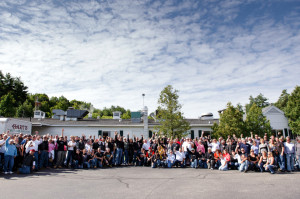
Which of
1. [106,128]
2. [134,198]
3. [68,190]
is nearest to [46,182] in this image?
[68,190]

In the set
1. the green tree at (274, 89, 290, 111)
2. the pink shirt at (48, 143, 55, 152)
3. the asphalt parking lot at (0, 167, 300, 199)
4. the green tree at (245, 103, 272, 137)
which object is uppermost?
the green tree at (274, 89, 290, 111)

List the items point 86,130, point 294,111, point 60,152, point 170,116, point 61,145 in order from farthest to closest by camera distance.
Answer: point 294,111 → point 86,130 → point 170,116 → point 61,145 → point 60,152

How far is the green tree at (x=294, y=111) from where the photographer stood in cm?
3226

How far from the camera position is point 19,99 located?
6347 centimetres

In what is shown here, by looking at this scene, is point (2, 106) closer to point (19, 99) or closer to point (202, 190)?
point (19, 99)

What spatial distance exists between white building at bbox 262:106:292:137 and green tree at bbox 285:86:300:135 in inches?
36.4

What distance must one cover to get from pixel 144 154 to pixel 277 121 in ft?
87.6

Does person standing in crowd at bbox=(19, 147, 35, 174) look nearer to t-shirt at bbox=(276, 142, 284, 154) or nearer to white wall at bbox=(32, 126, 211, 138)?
t-shirt at bbox=(276, 142, 284, 154)

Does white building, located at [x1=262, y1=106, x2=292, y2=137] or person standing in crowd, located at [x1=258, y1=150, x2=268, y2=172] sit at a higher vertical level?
white building, located at [x1=262, y1=106, x2=292, y2=137]

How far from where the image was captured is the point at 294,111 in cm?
3344

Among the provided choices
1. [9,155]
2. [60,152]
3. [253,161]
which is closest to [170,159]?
[253,161]

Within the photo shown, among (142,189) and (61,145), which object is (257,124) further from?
(142,189)

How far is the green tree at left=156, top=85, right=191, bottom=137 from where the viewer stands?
2378 centimetres

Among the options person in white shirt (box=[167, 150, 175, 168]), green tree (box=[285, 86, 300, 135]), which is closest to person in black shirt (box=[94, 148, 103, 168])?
person in white shirt (box=[167, 150, 175, 168])
